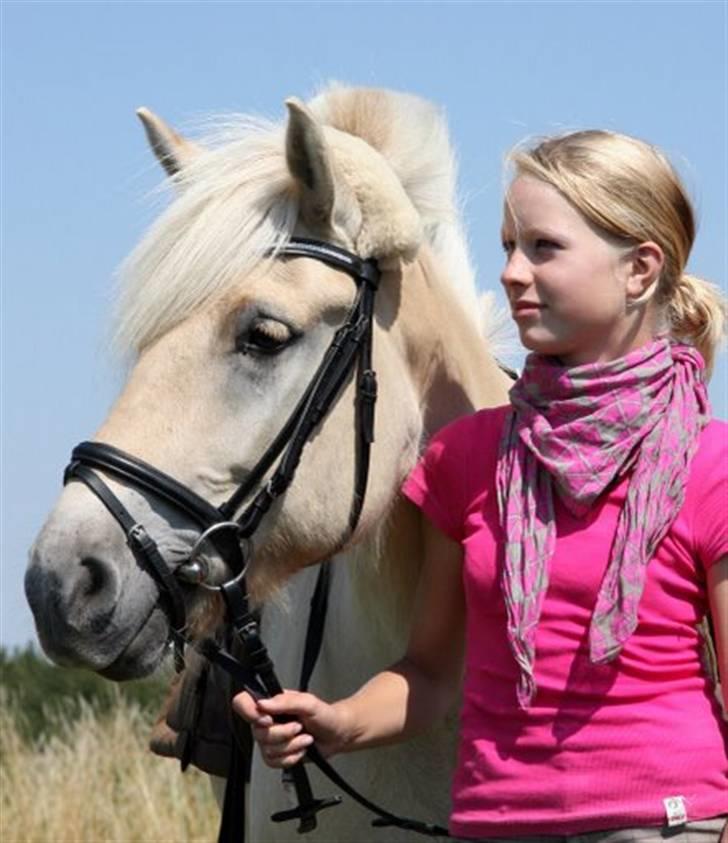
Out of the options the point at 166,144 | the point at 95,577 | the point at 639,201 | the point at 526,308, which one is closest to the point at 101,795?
the point at 166,144

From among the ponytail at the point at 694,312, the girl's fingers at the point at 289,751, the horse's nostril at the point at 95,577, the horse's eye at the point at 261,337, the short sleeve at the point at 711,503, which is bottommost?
the girl's fingers at the point at 289,751

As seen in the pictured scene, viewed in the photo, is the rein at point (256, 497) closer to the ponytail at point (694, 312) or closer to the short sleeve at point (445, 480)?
the short sleeve at point (445, 480)

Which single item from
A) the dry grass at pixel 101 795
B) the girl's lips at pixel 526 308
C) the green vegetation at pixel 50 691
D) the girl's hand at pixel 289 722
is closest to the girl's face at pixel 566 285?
the girl's lips at pixel 526 308

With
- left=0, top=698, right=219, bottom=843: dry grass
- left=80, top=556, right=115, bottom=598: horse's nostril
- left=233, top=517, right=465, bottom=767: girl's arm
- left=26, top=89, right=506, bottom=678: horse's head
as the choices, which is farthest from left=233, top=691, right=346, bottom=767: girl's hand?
left=0, top=698, right=219, bottom=843: dry grass

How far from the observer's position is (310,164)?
337 cm

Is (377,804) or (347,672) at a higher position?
(347,672)

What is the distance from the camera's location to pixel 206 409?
324 cm

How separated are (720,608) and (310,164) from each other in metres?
1.06

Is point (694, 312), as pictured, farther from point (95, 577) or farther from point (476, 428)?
point (95, 577)

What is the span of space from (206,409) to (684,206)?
87 centimetres

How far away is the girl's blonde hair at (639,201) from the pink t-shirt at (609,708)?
26 centimetres

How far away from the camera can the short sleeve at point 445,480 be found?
130 inches

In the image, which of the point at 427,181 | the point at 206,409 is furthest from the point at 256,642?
the point at 427,181

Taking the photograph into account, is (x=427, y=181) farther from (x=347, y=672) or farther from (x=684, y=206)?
(x=347, y=672)
